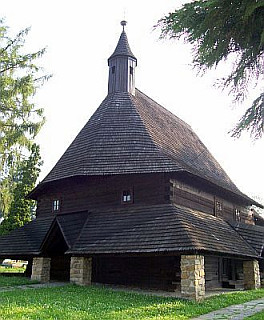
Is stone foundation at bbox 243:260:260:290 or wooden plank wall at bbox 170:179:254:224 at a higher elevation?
wooden plank wall at bbox 170:179:254:224

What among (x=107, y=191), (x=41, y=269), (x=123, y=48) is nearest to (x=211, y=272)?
(x=107, y=191)

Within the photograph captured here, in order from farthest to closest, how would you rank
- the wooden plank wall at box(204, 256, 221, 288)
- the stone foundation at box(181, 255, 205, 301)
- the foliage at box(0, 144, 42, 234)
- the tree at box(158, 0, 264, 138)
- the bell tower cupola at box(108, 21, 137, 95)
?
the foliage at box(0, 144, 42, 234) → the bell tower cupola at box(108, 21, 137, 95) → the wooden plank wall at box(204, 256, 221, 288) → the stone foundation at box(181, 255, 205, 301) → the tree at box(158, 0, 264, 138)

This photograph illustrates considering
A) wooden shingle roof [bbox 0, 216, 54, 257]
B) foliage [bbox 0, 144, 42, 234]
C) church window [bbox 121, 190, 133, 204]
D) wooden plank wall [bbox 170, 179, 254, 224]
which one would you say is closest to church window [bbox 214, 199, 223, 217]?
wooden plank wall [bbox 170, 179, 254, 224]

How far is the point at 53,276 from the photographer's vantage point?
15961 millimetres

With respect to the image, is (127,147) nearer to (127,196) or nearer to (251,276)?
(127,196)

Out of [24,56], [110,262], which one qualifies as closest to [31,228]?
[110,262]

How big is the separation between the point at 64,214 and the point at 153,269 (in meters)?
4.48

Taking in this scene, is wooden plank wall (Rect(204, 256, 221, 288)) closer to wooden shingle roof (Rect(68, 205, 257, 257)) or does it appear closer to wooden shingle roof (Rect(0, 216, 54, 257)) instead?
wooden shingle roof (Rect(68, 205, 257, 257))

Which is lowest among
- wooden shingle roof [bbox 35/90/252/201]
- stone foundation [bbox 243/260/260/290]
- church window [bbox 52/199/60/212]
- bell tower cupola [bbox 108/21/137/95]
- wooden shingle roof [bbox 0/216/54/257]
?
stone foundation [bbox 243/260/260/290]

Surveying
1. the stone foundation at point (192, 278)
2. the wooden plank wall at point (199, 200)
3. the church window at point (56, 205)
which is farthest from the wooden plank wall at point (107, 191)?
the stone foundation at point (192, 278)

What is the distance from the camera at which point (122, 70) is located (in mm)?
19359

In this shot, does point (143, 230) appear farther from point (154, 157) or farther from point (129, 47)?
point (129, 47)

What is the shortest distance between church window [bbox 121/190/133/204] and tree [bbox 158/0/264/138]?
6254 millimetres

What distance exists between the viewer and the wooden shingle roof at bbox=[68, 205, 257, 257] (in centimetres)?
1166
